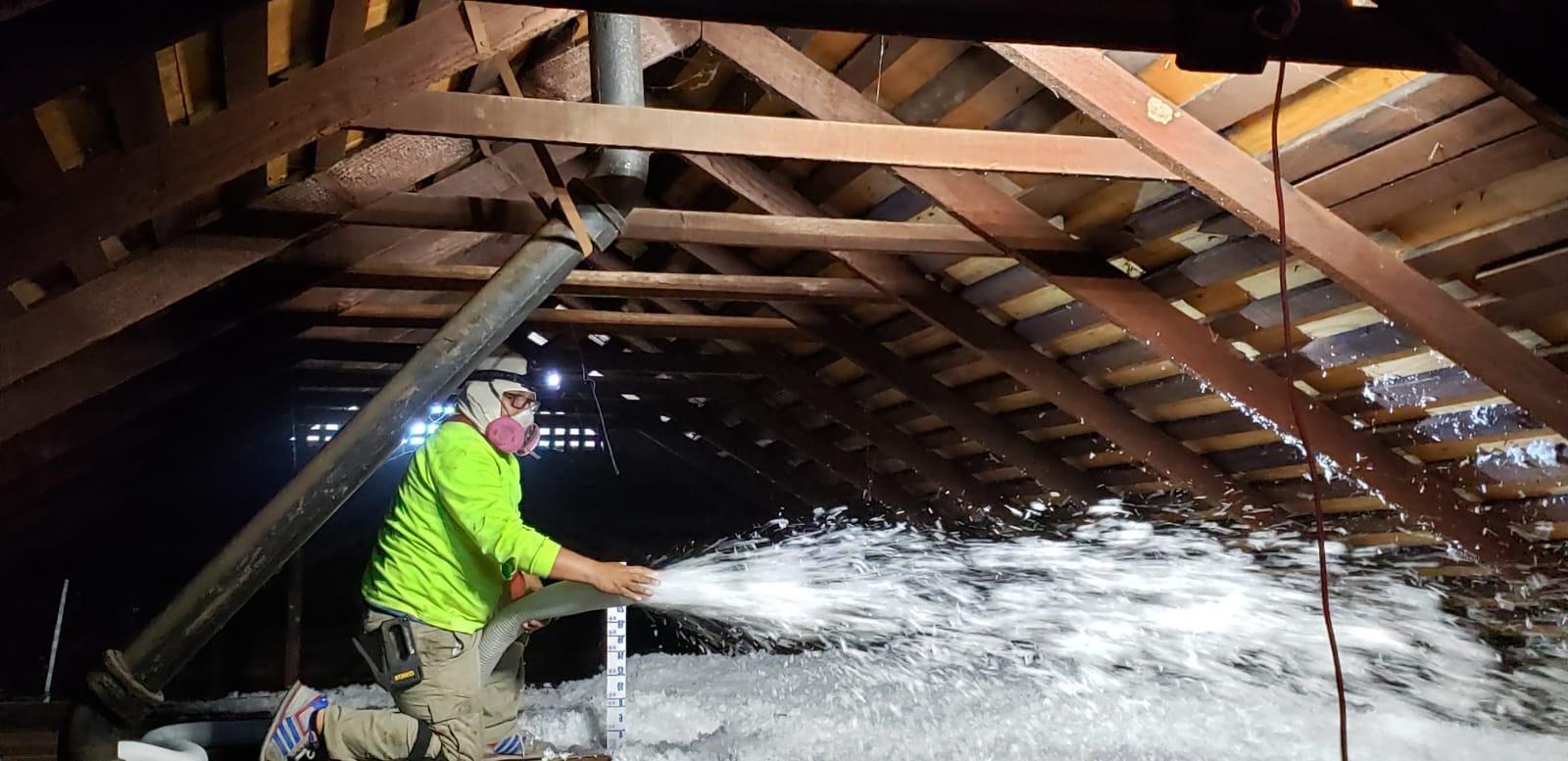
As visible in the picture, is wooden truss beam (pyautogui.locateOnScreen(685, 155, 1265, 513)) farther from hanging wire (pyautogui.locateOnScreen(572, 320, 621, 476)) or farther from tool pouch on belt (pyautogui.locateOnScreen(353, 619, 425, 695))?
tool pouch on belt (pyautogui.locateOnScreen(353, 619, 425, 695))

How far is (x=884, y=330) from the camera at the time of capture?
5422 millimetres

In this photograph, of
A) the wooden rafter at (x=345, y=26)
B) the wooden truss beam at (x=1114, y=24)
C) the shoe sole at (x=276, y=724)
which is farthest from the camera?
the shoe sole at (x=276, y=724)

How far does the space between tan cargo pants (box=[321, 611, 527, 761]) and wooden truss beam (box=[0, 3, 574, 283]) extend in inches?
51.7

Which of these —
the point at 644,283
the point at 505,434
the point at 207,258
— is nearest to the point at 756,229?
the point at 644,283

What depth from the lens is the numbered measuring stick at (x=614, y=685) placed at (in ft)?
13.4

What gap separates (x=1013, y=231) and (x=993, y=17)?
244cm

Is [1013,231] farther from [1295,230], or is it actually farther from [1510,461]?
[1510,461]

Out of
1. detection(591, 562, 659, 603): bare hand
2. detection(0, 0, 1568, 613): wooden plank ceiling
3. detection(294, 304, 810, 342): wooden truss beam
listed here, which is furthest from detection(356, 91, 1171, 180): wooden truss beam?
detection(294, 304, 810, 342): wooden truss beam

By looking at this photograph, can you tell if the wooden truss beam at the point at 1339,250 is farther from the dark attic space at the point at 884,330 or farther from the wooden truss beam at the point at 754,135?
the wooden truss beam at the point at 754,135

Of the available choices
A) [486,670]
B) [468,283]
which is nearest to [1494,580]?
[486,670]

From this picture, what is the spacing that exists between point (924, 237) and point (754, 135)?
45.7 inches

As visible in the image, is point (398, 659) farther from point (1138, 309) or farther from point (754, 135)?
point (1138, 309)

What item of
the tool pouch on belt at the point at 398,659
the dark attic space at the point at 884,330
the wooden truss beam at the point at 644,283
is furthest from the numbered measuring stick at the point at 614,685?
the wooden truss beam at the point at 644,283

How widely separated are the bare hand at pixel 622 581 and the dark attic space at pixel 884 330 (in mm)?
18
